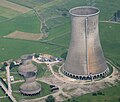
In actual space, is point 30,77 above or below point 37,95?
above

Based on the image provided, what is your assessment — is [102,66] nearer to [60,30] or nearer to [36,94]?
[36,94]

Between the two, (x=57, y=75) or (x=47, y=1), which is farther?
(x=47, y=1)

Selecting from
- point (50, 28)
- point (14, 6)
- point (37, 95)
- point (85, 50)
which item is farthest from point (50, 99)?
point (14, 6)

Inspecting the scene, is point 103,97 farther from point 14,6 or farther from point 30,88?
point 14,6

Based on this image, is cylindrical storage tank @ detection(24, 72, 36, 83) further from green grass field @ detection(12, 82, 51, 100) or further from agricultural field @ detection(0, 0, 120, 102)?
agricultural field @ detection(0, 0, 120, 102)

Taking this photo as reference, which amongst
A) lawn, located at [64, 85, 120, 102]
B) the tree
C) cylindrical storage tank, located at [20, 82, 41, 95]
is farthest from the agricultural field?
the tree

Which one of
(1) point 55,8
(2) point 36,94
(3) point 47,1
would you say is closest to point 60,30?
(1) point 55,8
